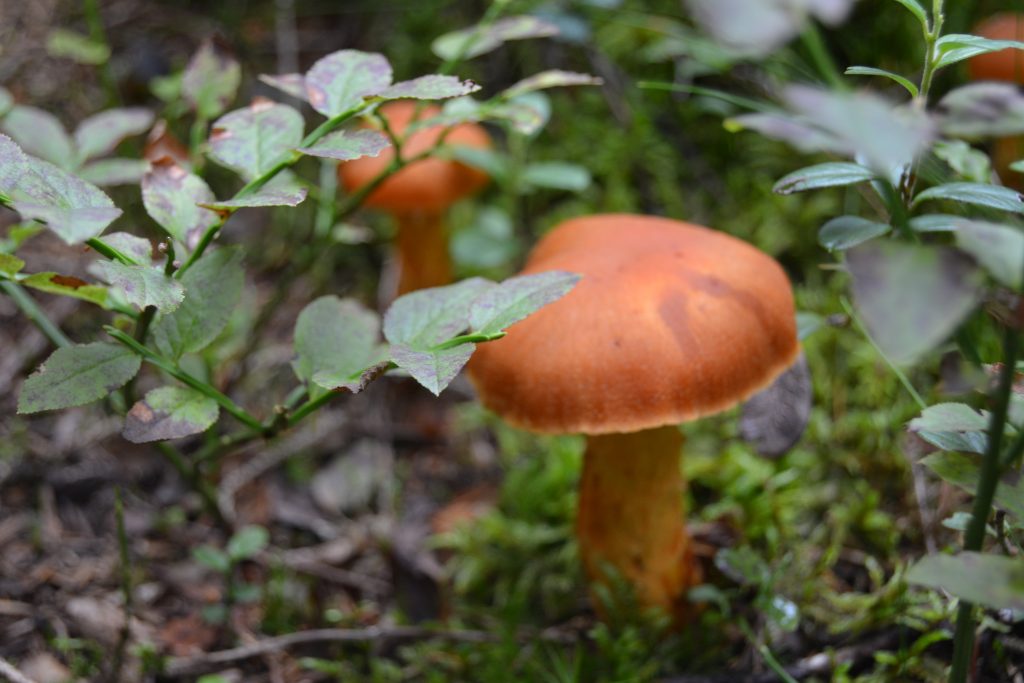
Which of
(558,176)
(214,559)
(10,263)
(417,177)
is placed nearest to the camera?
(10,263)

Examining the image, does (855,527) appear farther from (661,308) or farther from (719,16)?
(719,16)

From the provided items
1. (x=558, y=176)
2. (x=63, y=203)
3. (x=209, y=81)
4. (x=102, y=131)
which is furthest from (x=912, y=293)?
(x=558, y=176)

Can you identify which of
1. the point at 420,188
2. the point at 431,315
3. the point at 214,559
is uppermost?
the point at 431,315

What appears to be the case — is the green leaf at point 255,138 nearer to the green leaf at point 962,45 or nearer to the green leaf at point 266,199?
the green leaf at point 266,199

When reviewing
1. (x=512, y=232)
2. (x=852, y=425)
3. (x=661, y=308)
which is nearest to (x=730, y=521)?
(x=852, y=425)

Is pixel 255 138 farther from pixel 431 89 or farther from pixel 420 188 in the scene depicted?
pixel 420 188
